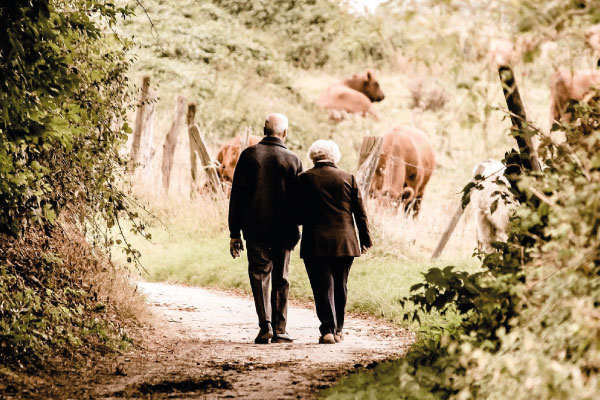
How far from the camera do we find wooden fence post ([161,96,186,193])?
1834 centimetres

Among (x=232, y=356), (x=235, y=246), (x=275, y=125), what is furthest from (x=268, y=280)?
(x=275, y=125)

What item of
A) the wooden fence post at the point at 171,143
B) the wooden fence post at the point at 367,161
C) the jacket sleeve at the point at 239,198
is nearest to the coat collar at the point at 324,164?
the jacket sleeve at the point at 239,198

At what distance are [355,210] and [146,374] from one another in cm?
282

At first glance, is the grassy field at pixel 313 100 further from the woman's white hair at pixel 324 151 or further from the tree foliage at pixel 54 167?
the woman's white hair at pixel 324 151

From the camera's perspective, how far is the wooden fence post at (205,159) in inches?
658

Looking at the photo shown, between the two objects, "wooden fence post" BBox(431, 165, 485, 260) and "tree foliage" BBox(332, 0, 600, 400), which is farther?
"wooden fence post" BBox(431, 165, 485, 260)

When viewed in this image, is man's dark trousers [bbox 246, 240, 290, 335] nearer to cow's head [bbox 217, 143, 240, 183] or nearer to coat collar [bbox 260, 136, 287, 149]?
coat collar [bbox 260, 136, 287, 149]

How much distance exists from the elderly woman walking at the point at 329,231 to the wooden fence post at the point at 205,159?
26.4ft

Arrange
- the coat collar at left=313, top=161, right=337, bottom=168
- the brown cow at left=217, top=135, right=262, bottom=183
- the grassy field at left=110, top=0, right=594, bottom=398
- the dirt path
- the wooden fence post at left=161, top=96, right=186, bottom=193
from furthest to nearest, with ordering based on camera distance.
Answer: the wooden fence post at left=161, top=96, right=186, bottom=193
the brown cow at left=217, top=135, right=262, bottom=183
the coat collar at left=313, top=161, right=337, bottom=168
the dirt path
the grassy field at left=110, top=0, right=594, bottom=398

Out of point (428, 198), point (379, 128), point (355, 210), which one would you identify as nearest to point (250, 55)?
point (379, 128)

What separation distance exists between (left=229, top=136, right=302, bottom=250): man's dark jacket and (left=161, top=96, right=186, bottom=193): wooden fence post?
10090 millimetres

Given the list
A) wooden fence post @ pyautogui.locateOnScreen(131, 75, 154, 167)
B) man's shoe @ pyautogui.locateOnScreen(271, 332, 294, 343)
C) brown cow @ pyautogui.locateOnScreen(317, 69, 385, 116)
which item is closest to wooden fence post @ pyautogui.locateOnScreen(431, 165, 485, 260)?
man's shoe @ pyautogui.locateOnScreen(271, 332, 294, 343)

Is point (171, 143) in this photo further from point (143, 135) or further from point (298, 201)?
point (298, 201)

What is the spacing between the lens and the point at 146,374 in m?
6.72
